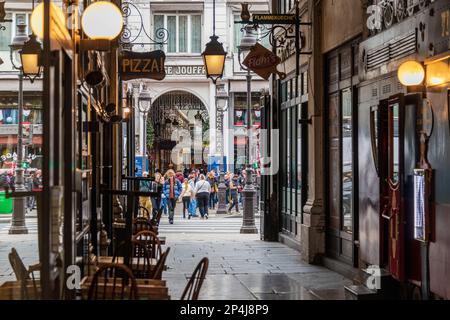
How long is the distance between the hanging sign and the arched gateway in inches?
1172

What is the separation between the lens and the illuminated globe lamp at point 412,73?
8180mm

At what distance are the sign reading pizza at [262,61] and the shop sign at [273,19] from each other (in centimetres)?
100

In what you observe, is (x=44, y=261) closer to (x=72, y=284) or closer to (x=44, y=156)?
(x=44, y=156)

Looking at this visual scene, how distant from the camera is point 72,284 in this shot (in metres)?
6.19

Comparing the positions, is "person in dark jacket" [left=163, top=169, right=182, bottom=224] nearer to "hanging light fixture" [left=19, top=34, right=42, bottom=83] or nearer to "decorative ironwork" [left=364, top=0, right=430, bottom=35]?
"decorative ironwork" [left=364, top=0, right=430, bottom=35]

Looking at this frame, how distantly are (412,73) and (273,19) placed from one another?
7143 millimetres

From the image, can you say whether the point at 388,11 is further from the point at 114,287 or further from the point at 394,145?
the point at 114,287

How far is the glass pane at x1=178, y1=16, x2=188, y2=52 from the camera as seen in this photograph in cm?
4241

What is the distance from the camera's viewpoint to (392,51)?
30.9ft

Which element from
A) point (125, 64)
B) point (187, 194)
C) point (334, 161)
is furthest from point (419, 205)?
point (187, 194)

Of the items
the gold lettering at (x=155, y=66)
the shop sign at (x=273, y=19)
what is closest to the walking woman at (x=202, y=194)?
the shop sign at (x=273, y=19)

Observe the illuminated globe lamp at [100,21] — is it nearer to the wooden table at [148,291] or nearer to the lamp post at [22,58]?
the lamp post at [22,58]

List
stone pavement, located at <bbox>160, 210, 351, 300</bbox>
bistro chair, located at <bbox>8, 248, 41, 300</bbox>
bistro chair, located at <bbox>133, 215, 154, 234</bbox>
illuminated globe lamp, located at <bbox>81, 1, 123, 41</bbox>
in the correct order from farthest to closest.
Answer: bistro chair, located at <bbox>133, 215, 154, 234</bbox> → stone pavement, located at <bbox>160, 210, 351, 300</bbox> → illuminated globe lamp, located at <bbox>81, 1, 123, 41</bbox> → bistro chair, located at <bbox>8, 248, 41, 300</bbox>

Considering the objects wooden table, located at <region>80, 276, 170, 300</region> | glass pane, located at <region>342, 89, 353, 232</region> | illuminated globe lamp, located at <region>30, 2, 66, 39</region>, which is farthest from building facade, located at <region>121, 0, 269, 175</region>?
illuminated globe lamp, located at <region>30, 2, 66, 39</region>
